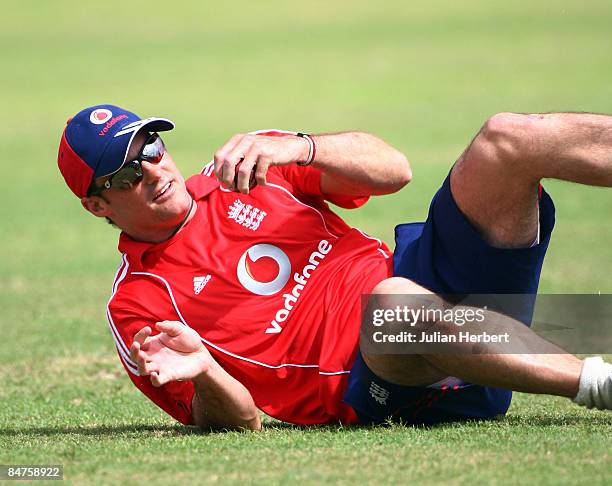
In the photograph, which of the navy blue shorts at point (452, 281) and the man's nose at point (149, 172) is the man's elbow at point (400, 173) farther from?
the man's nose at point (149, 172)

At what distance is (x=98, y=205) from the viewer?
5.68m

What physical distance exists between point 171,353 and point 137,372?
398 mm

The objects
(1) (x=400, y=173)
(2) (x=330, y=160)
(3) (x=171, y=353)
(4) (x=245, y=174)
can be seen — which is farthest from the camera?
(1) (x=400, y=173)

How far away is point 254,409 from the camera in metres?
5.24

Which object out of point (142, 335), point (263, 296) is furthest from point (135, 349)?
point (263, 296)

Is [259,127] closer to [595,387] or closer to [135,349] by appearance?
[135,349]

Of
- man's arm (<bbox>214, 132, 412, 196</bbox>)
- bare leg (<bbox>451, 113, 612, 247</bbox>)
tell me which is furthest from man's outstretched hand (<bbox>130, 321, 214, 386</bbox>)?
bare leg (<bbox>451, 113, 612, 247</bbox>)

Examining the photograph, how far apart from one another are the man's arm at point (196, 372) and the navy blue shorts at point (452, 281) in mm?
489

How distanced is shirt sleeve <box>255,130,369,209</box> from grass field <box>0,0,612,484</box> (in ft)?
3.82

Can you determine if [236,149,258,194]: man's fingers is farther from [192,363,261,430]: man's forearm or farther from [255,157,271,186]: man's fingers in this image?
[192,363,261,430]: man's forearm

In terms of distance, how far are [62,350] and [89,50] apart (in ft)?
89.8

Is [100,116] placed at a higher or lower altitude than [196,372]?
higher

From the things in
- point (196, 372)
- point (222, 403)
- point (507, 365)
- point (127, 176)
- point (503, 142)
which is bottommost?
point (222, 403)

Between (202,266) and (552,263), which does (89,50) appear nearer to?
(552,263)
